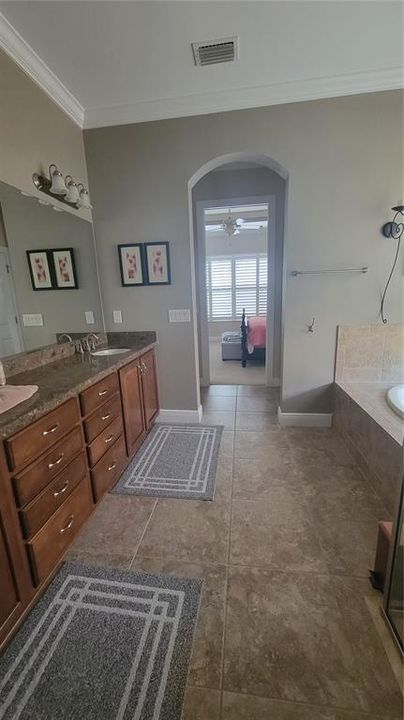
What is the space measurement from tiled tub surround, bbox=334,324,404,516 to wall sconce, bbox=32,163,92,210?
2.51 metres

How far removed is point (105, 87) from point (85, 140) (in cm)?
50

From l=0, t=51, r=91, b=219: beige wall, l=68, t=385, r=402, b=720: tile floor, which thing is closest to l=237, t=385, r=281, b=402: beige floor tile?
l=68, t=385, r=402, b=720: tile floor

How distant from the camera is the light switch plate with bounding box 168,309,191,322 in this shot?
9.30 feet

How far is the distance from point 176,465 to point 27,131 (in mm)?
2621

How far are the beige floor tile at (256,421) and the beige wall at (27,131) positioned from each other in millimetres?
2545

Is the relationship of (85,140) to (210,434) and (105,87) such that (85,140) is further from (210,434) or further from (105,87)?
(210,434)

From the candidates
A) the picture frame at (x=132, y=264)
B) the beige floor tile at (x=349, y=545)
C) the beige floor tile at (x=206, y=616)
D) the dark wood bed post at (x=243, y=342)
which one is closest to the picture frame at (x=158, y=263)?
the picture frame at (x=132, y=264)

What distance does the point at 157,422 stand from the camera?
122 inches

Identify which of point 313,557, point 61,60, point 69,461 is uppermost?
point 61,60

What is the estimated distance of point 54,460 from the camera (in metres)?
1.40

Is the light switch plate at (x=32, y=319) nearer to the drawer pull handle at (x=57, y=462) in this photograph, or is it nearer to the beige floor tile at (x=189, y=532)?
the drawer pull handle at (x=57, y=462)

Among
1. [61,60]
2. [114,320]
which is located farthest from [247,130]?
[114,320]

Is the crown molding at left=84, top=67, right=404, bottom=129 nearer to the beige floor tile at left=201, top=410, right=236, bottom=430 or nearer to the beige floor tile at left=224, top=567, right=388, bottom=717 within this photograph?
the beige floor tile at left=201, top=410, right=236, bottom=430

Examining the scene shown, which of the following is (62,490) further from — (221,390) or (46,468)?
(221,390)
